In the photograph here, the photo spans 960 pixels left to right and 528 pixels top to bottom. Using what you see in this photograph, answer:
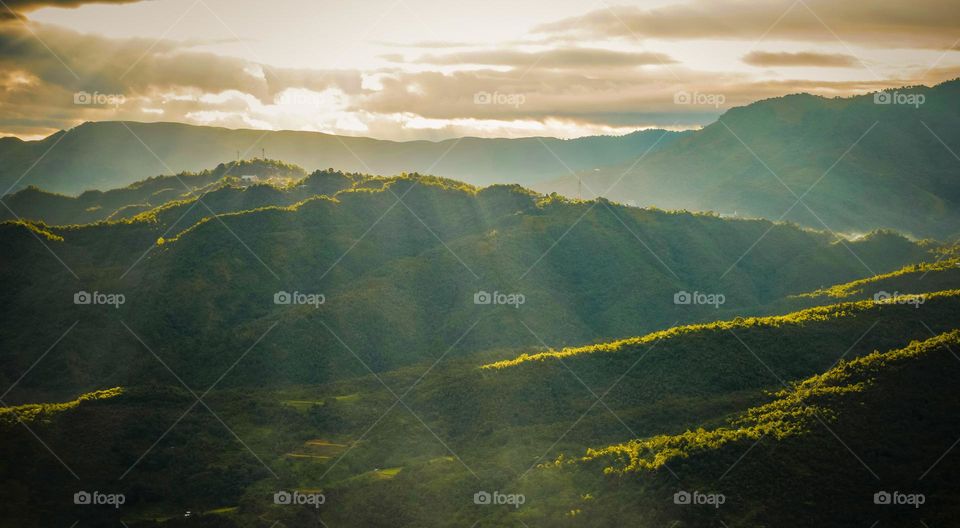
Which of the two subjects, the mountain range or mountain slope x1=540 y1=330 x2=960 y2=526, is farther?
the mountain range

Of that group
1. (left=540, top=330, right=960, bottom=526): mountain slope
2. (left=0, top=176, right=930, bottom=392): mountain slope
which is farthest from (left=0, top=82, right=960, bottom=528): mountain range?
(left=0, top=176, right=930, bottom=392): mountain slope

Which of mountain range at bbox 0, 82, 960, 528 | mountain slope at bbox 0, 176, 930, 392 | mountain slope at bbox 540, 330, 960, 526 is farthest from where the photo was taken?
mountain slope at bbox 0, 176, 930, 392

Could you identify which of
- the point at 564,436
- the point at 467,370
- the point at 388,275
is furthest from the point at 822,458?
the point at 388,275

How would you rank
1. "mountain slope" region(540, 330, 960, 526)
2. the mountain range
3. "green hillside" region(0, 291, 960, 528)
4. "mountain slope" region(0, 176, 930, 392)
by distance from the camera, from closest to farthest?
"mountain slope" region(540, 330, 960, 526), "green hillside" region(0, 291, 960, 528), the mountain range, "mountain slope" region(0, 176, 930, 392)

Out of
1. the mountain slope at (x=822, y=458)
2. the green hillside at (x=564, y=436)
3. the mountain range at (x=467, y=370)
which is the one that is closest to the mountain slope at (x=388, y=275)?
the mountain range at (x=467, y=370)

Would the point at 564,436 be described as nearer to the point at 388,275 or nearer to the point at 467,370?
the point at 467,370

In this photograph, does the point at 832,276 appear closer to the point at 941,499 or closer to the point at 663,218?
the point at 663,218

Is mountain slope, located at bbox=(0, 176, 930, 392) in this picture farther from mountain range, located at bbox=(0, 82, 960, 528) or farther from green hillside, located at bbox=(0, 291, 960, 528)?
green hillside, located at bbox=(0, 291, 960, 528)

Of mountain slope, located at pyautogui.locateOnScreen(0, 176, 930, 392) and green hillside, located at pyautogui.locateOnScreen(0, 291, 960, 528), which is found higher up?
mountain slope, located at pyautogui.locateOnScreen(0, 176, 930, 392)

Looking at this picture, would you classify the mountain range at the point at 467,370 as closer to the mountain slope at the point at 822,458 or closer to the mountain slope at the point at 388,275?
the mountain slope at the point at 822,458

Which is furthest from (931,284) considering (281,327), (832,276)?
(281,327)

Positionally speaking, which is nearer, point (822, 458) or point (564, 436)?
Result: point (822, 458)
